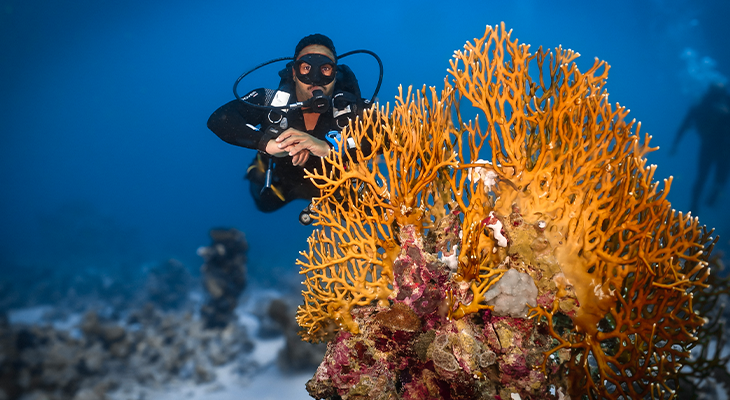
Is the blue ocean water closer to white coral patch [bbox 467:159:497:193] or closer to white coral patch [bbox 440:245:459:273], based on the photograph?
white coral patch [bbox 440:245:459:273]

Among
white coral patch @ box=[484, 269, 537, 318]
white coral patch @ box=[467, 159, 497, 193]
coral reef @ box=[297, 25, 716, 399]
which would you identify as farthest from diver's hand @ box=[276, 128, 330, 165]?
white coral patch @ box=[484, 269, 537, 318]

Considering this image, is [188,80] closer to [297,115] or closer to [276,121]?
[297,115]

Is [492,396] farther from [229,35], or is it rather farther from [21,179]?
[21,179]

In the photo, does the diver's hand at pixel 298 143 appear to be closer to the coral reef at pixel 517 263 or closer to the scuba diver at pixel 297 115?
the scuba diver at pixel 297 115

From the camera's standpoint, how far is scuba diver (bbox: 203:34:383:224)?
12.1ft

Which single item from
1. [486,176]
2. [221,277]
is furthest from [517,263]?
[221,277]

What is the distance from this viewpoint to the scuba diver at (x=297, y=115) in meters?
3.68

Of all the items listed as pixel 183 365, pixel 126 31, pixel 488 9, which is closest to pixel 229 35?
pixel 126 31

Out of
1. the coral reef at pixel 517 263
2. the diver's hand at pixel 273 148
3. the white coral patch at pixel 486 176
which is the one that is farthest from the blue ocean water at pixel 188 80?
the white coral patch at pixel 486 176

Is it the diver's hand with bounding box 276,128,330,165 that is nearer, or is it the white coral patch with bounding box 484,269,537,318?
the white coral patch with bounding box 484,269,537,318

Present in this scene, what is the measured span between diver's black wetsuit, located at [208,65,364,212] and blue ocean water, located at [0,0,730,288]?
41.9m

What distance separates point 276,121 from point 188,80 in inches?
4343

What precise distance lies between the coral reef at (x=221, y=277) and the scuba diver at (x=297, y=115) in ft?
18.3

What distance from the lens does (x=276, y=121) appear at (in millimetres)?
4125
